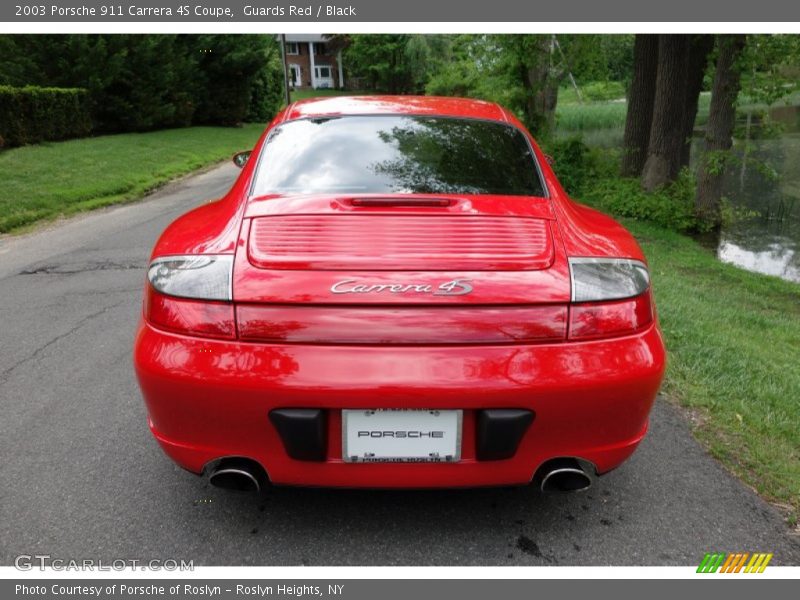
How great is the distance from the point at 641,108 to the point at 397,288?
12.2 m

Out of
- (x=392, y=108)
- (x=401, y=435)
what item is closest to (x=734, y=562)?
(x=401, y=435)

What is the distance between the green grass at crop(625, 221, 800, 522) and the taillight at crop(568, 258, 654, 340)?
3.56 feet

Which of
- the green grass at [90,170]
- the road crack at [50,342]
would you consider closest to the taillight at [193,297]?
the road crack at [50,342]

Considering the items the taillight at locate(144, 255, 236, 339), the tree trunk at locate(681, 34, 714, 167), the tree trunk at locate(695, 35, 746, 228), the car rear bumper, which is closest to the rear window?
the taillight at locate(144, 255, 236, 339)

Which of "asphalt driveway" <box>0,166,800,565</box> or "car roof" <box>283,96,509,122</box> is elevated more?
"car roof" <box>283,96,509,122</box>

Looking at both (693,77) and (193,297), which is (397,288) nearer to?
(193,297)

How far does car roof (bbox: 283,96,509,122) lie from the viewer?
3055mm

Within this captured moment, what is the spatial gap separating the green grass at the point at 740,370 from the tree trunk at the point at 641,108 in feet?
20.3

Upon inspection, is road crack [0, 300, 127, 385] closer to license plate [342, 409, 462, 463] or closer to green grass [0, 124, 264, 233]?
license plate [342, 409, 462, 463]

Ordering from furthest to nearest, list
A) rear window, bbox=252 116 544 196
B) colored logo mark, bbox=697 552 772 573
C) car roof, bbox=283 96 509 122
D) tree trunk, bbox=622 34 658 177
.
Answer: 1. tree trunk, bbox=622 34 658 177
2. car roof, bbox=283 96 509 122
3. rear window, bbox=252 116 544 196
4. colored logo mark, bbox=697 552 772 573

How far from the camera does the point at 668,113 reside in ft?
34.4

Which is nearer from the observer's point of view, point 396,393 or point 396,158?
point 396,393

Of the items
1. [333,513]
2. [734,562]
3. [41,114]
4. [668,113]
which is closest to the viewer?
[734,562]

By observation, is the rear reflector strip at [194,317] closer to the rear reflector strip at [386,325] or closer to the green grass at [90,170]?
the rear reflector strip at [386,325]
